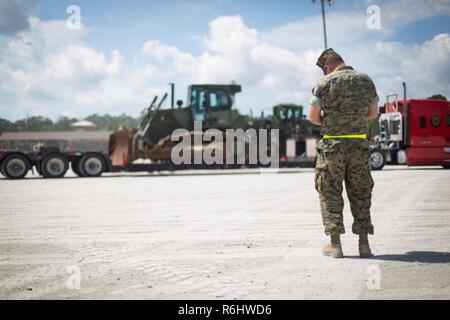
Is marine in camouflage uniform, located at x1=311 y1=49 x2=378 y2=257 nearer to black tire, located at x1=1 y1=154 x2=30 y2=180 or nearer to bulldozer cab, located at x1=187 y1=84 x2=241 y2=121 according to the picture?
bulldozer cab, located at x1=187 y1=84 x2=241 y2=121

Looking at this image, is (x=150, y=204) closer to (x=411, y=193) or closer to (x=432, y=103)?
(x=411, y=193)

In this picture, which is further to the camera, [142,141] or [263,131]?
[263,131]

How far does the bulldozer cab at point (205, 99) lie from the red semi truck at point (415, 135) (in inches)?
275

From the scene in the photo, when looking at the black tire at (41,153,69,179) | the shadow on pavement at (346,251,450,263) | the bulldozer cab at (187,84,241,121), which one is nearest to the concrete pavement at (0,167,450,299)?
the shadow on pavement at (346,251,450,263)

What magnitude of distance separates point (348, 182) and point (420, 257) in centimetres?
100

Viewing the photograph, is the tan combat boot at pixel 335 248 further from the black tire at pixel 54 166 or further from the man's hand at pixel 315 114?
the black tire at pixel 54 166

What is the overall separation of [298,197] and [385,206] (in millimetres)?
2169

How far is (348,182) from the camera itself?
187 inches

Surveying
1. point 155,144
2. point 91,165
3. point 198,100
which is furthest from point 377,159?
point 91,165

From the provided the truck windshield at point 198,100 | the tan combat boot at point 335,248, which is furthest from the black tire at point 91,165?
the tan combat boot at point 335,248

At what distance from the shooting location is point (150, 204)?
31.2 ft

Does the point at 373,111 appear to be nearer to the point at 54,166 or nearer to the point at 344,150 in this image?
the point at 344,150
